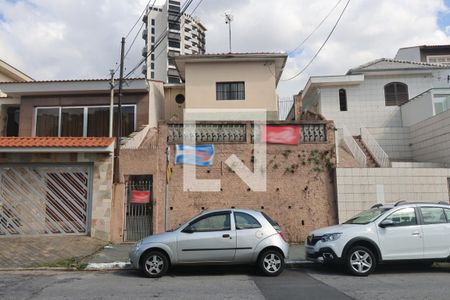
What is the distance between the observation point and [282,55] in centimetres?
1709

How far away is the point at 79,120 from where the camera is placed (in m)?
16.7

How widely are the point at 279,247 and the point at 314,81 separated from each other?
13.7 meters

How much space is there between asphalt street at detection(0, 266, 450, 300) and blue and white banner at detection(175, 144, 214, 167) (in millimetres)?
4502

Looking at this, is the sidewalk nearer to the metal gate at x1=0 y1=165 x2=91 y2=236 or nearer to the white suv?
the white suv

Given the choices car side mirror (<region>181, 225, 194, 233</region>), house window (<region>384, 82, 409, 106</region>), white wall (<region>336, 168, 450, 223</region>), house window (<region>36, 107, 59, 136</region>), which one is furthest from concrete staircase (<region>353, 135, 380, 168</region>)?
house window (<region>36, 107, 59, 136</region>)

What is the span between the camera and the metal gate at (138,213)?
12516mm

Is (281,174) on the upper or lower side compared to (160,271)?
upper

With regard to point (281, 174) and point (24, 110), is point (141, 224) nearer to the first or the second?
point (281, 174)

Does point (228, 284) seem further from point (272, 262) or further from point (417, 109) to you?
point (417, 109)

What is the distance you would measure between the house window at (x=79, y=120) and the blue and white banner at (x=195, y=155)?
465cm

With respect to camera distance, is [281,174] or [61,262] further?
[281,174]

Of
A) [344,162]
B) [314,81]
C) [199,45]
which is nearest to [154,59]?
[199,45]

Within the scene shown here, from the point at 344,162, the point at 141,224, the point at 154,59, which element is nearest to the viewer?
the point at 141,224

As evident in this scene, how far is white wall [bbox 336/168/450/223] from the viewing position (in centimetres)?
1247
